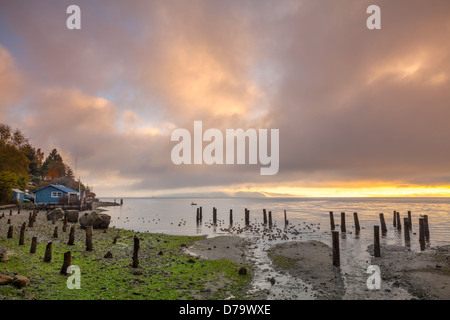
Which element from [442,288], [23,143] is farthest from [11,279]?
[23,143]

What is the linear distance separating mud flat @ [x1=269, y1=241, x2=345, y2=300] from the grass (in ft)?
13.6

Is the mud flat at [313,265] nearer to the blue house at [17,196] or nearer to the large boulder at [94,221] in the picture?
the large boulder at [94,221]

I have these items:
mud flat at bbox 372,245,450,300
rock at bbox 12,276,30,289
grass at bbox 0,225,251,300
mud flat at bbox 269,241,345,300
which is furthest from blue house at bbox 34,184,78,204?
mud flat at bbox 372,245,450,300

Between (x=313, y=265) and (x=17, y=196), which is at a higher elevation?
(x=17, y=196)

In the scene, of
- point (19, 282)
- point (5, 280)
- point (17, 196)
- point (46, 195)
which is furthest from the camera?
point (46, 195)

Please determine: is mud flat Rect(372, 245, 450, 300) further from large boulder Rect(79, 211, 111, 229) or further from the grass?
large boulder Rect(79, 211, 111, 229)

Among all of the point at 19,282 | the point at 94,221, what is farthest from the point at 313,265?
the point at 94,221

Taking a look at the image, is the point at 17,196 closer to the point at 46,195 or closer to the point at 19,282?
Answer: the point at 46,195

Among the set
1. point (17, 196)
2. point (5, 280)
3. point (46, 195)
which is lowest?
point (5, 280)

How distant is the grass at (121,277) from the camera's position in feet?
36.8

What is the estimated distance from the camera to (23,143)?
67875 millimetres

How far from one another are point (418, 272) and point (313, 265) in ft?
23.1

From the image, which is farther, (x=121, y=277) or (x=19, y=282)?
(x=121, y=277)

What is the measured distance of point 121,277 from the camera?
45.2ft
